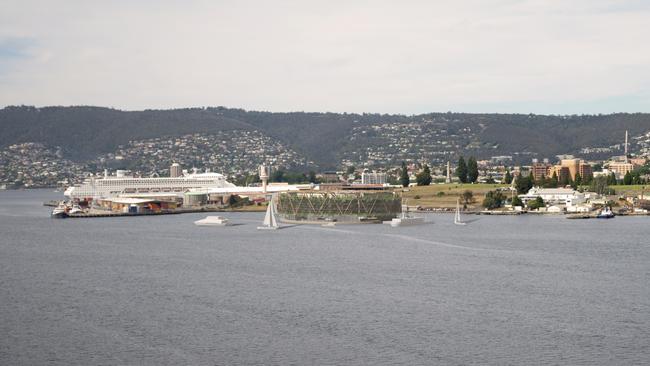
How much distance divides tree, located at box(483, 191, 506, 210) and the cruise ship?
5286 cm

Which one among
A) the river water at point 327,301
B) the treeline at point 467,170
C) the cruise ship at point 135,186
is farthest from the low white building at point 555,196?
the cruise ship at point 135,186

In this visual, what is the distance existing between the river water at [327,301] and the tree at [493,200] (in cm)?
4758

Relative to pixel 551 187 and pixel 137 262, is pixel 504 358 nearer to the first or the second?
pixel 137 262

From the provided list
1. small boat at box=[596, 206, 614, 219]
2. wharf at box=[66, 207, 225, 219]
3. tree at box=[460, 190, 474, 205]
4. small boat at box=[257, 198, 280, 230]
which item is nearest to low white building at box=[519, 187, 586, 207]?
tree at box=[460, 190, 474, 205]

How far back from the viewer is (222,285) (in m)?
51.4

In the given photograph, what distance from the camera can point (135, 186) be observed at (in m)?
165

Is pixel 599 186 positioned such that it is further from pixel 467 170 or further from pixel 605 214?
pixel 605 214

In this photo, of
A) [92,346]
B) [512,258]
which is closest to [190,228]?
[512,258]

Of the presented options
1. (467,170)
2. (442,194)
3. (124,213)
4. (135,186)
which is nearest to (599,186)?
(442,194)

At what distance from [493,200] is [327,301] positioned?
282ft

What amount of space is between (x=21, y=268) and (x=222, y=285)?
15.4 metres

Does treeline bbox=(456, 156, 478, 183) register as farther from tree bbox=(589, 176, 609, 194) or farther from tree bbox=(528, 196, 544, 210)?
tree bbox=(528, 196, 544, 210)

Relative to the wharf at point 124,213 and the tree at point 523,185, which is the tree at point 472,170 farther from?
the wharf at point 124,213

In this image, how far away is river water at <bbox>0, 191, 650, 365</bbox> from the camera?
3575cm
